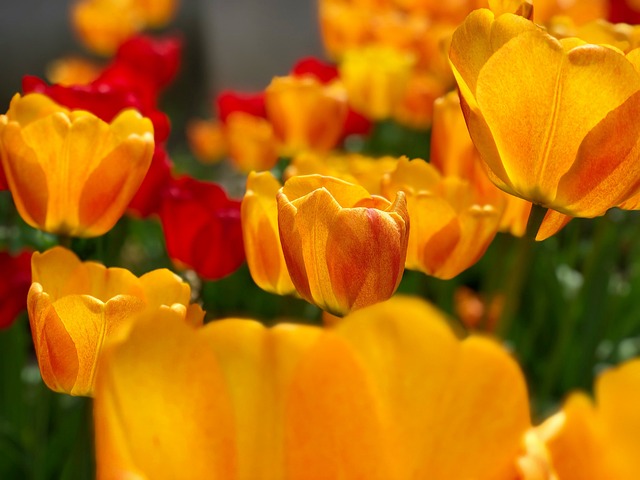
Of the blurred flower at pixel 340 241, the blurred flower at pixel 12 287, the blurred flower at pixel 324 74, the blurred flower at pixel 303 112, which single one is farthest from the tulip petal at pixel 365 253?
the blurred flower at pixel 324 74

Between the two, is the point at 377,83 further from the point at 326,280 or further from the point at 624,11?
the point at 326,280

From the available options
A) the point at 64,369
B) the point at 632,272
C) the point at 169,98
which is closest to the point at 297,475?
the point at 64,369

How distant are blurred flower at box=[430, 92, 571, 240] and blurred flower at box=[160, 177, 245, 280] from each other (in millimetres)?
106

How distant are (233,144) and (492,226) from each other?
1.53 feet

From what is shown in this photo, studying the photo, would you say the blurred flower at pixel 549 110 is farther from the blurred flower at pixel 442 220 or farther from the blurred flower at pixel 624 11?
the blurred flower at pixel 624 11

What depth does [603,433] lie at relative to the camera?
177 millimetres

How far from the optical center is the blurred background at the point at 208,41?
9.43 ft

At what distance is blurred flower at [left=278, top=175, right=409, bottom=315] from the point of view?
30 centimetres

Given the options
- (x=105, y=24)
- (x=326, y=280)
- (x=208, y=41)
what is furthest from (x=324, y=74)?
(x=208, y=41)

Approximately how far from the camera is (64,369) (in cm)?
30

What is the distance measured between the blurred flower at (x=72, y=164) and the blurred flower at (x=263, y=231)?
49mm

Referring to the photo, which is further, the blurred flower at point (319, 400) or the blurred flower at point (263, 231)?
the blurred flower at point (263, 231)

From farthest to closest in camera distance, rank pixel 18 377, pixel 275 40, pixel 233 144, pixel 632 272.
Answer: pixel 275 40 → pixel 632 272 → pixel 233 144 → pixel 18 377

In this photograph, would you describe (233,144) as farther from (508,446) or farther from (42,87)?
(508,446)
